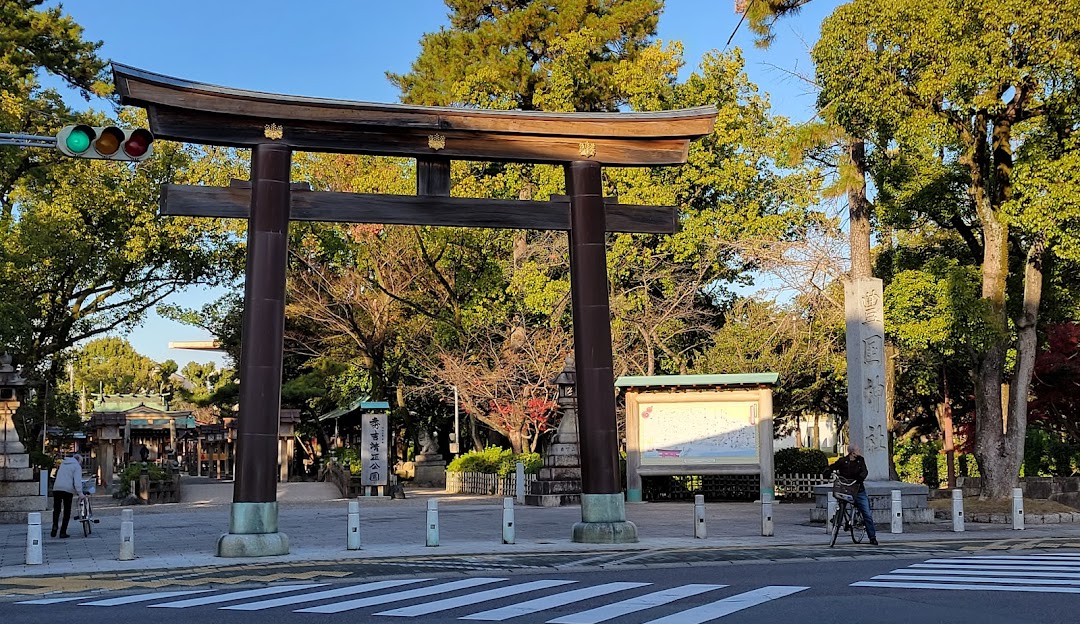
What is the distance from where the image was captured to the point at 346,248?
1560 inches

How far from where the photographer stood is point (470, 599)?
10586 mm

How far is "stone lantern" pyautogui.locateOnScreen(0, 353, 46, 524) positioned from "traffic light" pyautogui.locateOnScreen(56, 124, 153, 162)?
53.0ft

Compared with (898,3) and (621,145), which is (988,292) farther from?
(621,145)

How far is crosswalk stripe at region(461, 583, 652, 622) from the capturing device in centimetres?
934

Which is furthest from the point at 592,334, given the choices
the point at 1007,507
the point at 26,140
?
the point at 1007,507

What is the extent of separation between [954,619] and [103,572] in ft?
34.6

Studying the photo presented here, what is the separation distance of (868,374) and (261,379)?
1175 centimetres

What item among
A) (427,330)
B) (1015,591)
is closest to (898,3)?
(1015,591)

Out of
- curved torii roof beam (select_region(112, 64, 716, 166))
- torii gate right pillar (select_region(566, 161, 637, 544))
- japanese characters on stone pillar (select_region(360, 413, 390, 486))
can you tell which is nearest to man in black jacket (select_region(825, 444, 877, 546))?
torii gate right pillar (select_region(566, 161, 637, 544))

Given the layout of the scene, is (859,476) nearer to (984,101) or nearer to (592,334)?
(592,334)

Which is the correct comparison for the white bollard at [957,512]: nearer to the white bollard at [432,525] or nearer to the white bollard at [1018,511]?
the white bollard at [1018,511]

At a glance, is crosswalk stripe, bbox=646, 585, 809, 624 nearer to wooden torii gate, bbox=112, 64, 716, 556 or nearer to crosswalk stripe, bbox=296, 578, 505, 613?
crosswalk stripe, bbox=296, 578, 505, 613

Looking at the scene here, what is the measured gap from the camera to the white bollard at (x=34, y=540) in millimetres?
14516

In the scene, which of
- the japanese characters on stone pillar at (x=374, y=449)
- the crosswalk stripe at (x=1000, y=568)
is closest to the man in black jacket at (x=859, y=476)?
the crosswalk stripe at (x=1000, y=568)
